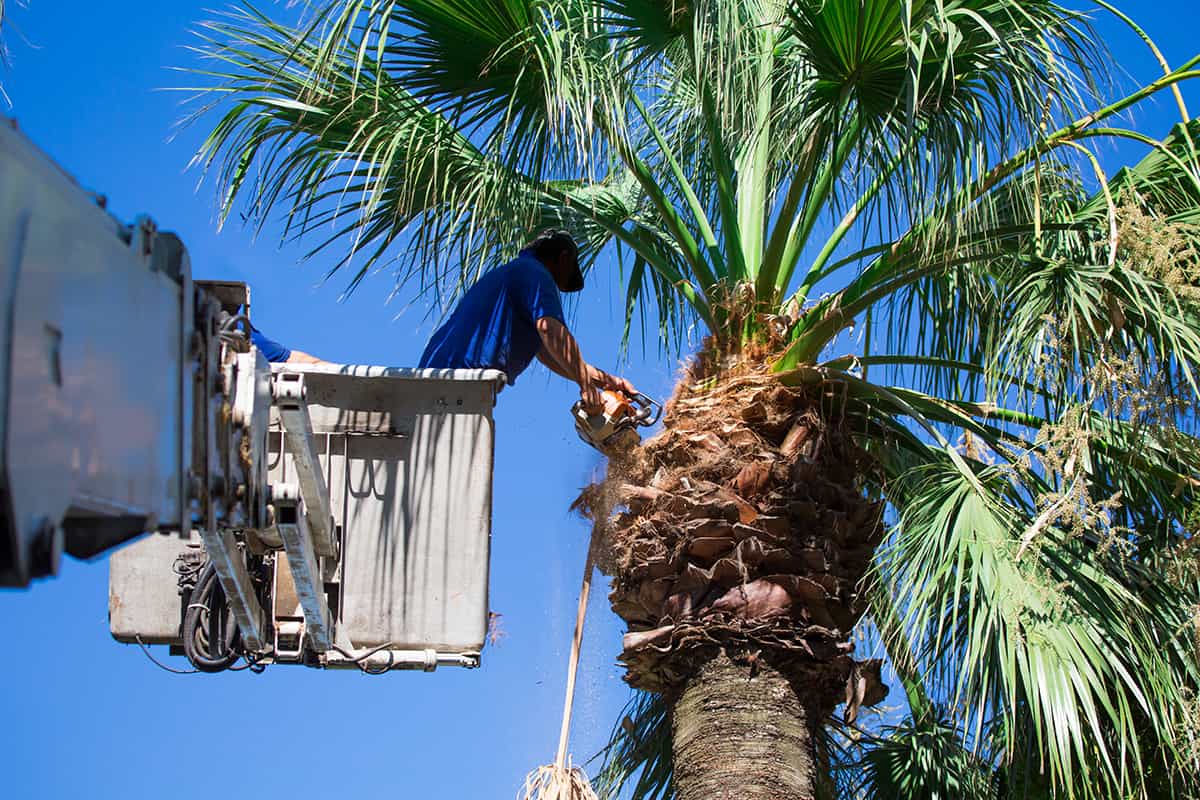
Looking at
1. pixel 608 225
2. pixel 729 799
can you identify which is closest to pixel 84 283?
pixel 729 799

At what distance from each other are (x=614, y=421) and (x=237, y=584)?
2.55 meters

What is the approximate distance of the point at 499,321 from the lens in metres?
6.81

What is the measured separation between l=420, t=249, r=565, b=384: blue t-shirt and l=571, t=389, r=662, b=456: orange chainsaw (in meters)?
0.40

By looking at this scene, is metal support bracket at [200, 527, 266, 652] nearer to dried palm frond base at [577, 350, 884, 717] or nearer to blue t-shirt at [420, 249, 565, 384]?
blue t-shirt at [420, 249, 565, 384]

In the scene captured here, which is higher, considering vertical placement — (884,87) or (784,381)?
(884,87)

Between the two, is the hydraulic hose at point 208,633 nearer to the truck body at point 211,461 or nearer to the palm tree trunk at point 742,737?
the truck body at point 211,461

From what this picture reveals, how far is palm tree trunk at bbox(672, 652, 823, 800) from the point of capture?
20.8ft

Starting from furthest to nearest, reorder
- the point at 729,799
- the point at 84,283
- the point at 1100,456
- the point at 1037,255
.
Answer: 1. the point at 1100,456
2. the point at 1037,255
3. the point at 729,799
4. the point at 84,283

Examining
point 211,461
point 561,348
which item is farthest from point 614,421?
point 211,461

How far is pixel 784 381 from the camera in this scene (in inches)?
280

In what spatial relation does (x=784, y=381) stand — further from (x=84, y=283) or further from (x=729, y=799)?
(x=84, y=283)

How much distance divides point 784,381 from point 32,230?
5.03m

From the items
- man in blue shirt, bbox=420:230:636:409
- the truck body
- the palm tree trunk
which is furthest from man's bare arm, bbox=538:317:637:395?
the palm tree trunk

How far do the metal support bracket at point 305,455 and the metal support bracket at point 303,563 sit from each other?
1.9 inches
